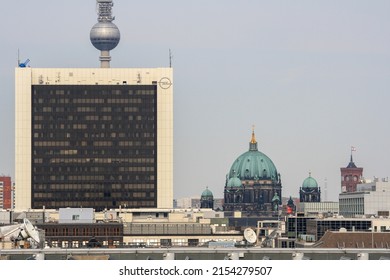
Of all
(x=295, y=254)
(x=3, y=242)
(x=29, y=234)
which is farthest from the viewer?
(x=3, y=242)

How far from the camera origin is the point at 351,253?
9781 cm

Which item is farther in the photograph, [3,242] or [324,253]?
[3,242]

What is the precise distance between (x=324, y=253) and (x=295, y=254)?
94.8 inches
